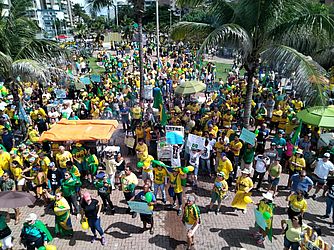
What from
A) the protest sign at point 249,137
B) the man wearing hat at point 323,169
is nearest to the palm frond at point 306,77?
the man wearing hat at point 323,169

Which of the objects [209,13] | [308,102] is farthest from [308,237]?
[209,13]

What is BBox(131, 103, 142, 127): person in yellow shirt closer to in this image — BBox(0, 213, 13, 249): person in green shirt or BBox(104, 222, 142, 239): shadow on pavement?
BBox(104, 222, 142, 239): shadow on pavement

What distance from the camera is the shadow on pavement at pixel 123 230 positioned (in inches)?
300

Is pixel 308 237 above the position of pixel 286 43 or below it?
below

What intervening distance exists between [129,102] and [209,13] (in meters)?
6.45

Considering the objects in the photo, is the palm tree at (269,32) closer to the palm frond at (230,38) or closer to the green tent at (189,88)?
the palm frond at (230,38)

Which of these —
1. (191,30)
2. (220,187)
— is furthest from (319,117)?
(191,30)

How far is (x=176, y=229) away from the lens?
784cm

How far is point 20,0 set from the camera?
12.6 metres

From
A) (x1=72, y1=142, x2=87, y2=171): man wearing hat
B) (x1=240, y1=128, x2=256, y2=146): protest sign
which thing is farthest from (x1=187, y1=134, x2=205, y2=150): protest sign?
(x1=72, y1=142, x2=87, y2=171): man wearing hat

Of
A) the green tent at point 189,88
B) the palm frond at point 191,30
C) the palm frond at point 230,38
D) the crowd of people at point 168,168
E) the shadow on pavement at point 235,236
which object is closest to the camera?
the crowd of people at point 168,168

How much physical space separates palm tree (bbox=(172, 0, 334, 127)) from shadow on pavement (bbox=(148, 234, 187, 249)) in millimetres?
5042

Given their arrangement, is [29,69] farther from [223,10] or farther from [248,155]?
[248,155]

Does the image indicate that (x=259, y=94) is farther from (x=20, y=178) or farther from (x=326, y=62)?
(x=20, y=178)
